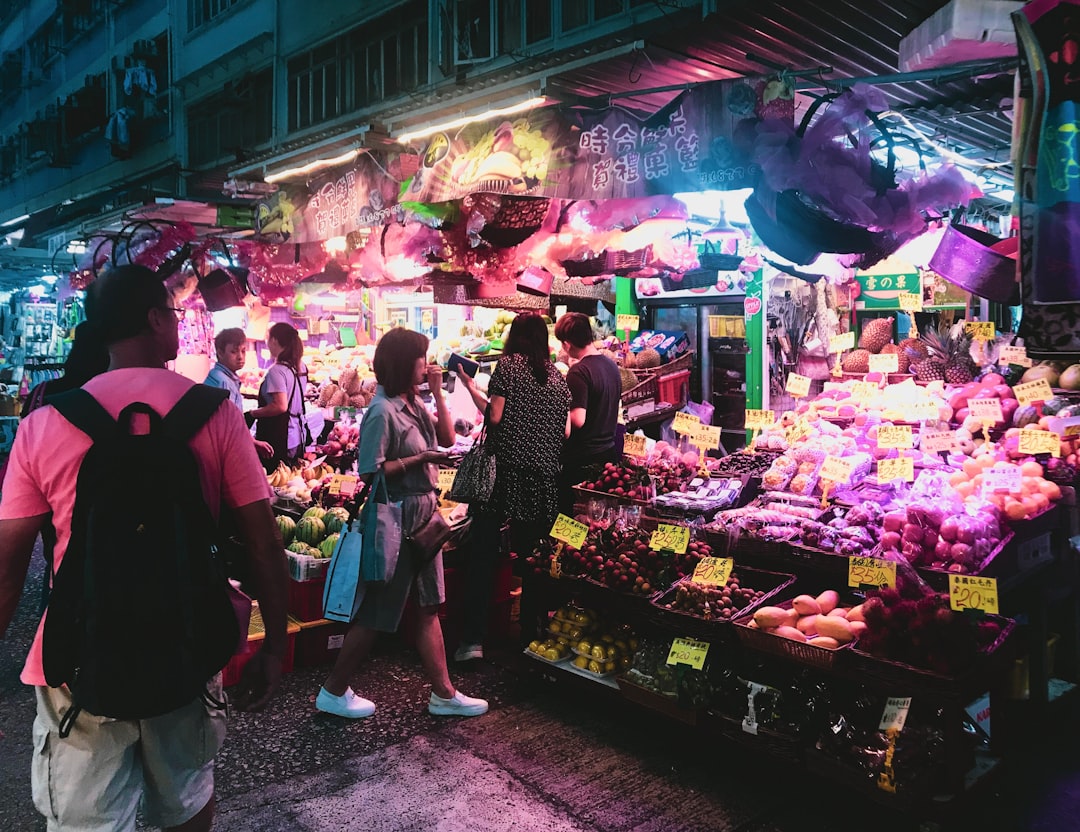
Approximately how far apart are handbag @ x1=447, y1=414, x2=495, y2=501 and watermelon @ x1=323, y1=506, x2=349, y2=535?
1252 mm

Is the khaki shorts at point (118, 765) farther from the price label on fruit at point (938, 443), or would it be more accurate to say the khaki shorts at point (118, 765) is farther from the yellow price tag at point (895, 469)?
the price label on fruit at point (938, 443)

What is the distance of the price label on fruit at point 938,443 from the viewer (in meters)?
5.70

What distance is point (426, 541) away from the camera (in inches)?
191

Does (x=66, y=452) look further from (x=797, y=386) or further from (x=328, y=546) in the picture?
(x=797, y=386)

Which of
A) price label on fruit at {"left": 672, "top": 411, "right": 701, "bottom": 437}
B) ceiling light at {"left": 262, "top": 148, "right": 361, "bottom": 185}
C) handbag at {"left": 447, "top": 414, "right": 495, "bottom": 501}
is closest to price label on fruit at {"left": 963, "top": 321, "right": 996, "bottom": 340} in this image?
price label on fruit at {"left": 672, "top": 411, "right": 701, "bottom": 437}

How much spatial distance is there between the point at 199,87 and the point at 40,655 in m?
19.8

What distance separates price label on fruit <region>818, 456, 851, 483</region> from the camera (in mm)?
5207

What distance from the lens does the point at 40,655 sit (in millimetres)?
2434

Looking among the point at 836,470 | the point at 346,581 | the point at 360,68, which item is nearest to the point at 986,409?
the point at 836,470

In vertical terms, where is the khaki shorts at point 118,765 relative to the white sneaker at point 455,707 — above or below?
above

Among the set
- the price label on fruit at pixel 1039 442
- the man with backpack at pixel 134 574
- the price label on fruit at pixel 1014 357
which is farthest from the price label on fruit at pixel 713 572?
the price label on fruit at pixel 1014 357

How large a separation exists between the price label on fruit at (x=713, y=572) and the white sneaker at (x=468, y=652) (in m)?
1.80

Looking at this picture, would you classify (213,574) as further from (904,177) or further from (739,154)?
(904,177)

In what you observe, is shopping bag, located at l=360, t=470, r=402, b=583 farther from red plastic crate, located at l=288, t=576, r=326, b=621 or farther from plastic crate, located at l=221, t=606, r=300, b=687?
red plastic crate, located at l=288, t=576, r=326, b=621
